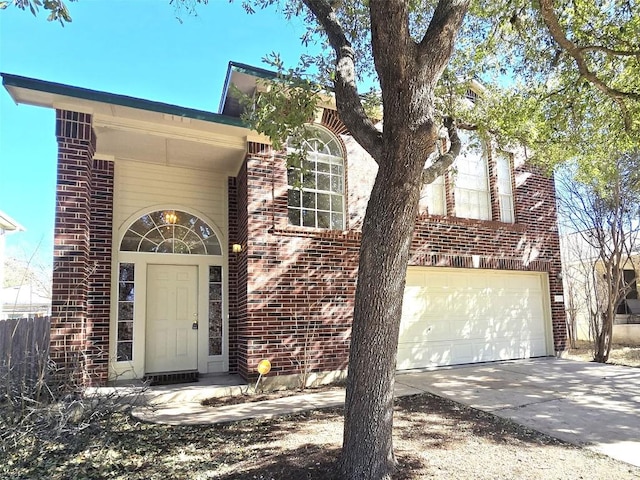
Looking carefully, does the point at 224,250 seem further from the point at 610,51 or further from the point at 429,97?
the point at 610,51

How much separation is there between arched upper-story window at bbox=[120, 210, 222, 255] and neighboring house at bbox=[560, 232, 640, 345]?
1121 centimetres

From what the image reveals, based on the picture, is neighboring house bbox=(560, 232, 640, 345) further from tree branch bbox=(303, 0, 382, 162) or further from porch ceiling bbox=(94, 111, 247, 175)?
tree branch bbox=(303, 0, 382, 162)

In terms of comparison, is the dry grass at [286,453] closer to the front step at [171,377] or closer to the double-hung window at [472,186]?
the front step at [171,377]

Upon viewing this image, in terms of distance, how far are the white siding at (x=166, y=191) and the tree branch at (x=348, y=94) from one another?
4.71 metres

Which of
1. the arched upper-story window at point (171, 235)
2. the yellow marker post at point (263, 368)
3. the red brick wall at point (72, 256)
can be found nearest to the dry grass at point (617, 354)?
the yellow marker post at point (263, 368)

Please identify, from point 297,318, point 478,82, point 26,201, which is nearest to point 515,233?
point 478,82

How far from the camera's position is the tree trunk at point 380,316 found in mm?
3174

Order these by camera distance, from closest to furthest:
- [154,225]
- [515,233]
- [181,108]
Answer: [181,108], [154,225], [515,233]

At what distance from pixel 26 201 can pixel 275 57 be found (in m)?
27.5

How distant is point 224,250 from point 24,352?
11.9ft

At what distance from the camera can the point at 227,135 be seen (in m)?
7.14

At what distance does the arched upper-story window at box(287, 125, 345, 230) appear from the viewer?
25.2 feet

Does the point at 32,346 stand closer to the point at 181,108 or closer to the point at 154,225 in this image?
the point at 154,225

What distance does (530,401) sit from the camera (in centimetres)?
581
